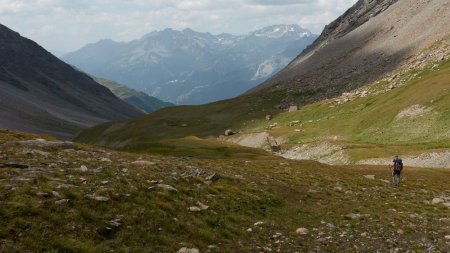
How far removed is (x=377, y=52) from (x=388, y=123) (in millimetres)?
80458

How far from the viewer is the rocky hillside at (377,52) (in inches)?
5271

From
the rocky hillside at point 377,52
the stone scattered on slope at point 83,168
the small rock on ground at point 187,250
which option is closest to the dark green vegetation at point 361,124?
the rocky hillside at point 377,52

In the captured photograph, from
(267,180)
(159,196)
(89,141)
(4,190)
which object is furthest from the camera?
(89,141)

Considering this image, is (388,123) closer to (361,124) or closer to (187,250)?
(361,124)

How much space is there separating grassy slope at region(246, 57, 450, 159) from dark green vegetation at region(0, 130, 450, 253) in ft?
119

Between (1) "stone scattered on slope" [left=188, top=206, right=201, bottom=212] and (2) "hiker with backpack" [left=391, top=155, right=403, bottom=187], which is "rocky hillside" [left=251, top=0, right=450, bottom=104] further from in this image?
(1) "stone scattered on slope" [left=188, top=206, right=201, bottom=212]

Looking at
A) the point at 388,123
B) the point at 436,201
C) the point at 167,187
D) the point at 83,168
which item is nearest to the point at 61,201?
the point at 167,187

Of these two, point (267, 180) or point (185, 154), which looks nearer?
point (267, 180)

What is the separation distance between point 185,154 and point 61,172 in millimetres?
52008

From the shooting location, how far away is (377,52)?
15400 centimetres

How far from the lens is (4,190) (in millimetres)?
18594

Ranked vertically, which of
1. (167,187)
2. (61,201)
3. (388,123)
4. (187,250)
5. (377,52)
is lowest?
(187,250)

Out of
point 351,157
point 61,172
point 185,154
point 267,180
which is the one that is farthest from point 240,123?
point 61,172

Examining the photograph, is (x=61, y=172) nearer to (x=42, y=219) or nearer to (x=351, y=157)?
(x=42, y=219)
